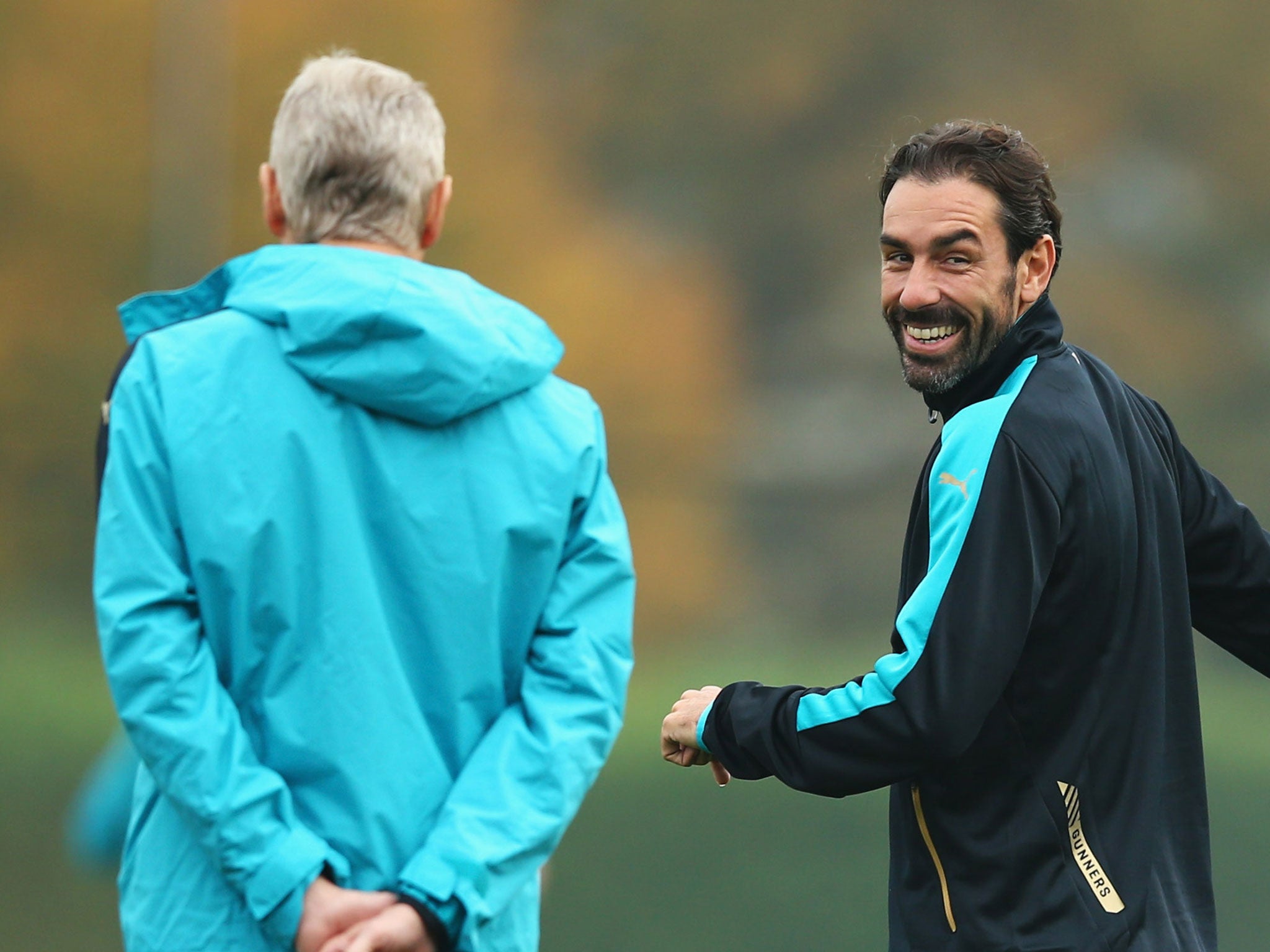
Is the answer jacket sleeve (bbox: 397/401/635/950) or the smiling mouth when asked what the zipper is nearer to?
jacket sleeve (bbox: 397/401/635/950)

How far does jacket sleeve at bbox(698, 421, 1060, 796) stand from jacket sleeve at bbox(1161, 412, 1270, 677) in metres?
0.41

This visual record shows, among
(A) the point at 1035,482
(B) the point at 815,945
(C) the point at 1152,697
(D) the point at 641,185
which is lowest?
(B) the point at 815,945

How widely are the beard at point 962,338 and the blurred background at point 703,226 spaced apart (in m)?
6.36

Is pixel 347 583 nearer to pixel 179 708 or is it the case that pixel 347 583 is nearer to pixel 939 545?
pixel 179 708

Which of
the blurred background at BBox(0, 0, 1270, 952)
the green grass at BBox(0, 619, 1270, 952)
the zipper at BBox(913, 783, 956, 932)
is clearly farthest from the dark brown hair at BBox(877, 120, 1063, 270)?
the blurred background at BBox(0, 0, 1270, 952)

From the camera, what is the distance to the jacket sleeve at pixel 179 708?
63.9 inches

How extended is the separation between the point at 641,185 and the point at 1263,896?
492cm

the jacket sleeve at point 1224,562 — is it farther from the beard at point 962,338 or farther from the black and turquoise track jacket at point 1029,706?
the beard at point 962,338

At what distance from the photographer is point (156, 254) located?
868 centimetres

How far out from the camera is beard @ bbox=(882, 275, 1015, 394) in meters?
1.96

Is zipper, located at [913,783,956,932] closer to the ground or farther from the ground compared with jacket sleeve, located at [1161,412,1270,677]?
closer to the ground

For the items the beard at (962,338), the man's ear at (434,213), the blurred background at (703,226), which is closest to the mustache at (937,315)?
the beard at (962,338)

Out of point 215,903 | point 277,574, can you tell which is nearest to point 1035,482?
point 277,574

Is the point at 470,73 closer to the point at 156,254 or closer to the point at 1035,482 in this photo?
the point at 156,254
